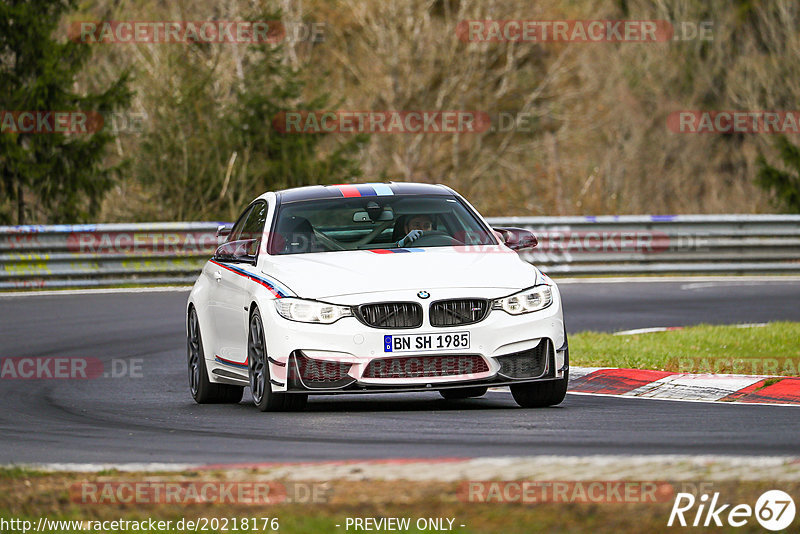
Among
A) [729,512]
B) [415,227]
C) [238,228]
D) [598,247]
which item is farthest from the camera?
[598,247]

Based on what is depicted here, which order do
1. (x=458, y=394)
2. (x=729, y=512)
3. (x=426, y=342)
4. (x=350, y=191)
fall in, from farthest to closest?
(x=458, y=394)
(x=350, y=191)
(x=426, y=342)
(x=729, y=512)

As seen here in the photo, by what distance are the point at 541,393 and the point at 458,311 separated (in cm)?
97

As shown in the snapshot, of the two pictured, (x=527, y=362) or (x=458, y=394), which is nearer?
(x=527, y=362)

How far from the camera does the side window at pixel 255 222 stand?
38.5 feet

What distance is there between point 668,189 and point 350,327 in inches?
1712

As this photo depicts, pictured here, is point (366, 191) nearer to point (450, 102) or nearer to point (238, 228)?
point (238, 228)

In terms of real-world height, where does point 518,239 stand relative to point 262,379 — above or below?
above

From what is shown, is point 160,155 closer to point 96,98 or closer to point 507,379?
point 96,98

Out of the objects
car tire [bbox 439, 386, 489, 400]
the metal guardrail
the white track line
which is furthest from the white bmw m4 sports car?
the metal guardrail

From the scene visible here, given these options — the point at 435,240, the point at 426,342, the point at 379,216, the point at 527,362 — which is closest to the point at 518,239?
the point at 435,240

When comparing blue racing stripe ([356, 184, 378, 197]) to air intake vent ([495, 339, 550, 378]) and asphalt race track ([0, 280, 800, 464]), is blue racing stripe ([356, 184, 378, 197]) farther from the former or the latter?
air intake vent ([495, 339, 550, 378])

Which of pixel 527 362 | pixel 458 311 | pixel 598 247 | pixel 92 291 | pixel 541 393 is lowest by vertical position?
pixel 92 291

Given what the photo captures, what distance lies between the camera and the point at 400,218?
11320 mm

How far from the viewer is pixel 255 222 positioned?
39.6ft
